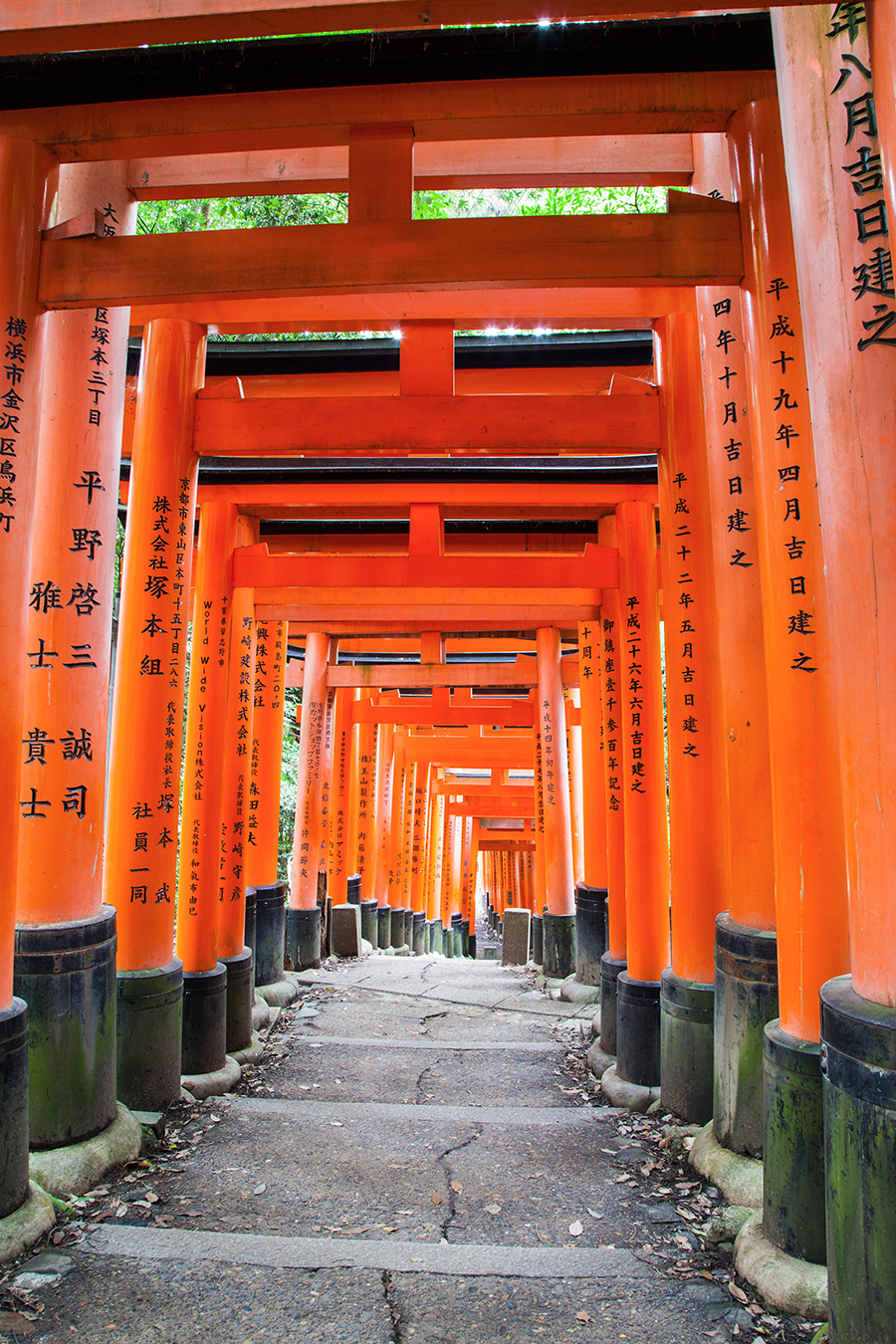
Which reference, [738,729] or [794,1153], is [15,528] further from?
[794,1153]

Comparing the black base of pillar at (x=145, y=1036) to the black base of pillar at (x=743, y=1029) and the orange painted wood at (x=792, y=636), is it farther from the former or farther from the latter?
the orange painted wood at (x=792, y=636)

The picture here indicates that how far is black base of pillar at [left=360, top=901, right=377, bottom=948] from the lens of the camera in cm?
1384

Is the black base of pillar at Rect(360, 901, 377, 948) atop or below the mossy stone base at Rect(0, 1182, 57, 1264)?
below

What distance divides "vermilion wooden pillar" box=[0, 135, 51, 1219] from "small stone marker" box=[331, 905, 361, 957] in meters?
9.24

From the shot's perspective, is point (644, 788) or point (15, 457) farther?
point (644, 788)

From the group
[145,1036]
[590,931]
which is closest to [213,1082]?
[145,1036]

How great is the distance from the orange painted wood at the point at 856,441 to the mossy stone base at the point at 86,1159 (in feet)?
9.91

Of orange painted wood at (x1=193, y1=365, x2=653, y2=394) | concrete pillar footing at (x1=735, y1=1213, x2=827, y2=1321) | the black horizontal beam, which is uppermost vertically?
orange painted wood at (x1=193, y1=365, x2=653, y2=394)

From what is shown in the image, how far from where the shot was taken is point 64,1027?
3424mm

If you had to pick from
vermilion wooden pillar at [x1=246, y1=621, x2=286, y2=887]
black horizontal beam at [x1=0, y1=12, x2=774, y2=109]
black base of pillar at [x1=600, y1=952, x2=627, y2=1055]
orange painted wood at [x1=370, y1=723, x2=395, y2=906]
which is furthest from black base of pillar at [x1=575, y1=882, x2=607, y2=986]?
orange painted wood at [x1=370, y1=723, x2=395, y2=906]

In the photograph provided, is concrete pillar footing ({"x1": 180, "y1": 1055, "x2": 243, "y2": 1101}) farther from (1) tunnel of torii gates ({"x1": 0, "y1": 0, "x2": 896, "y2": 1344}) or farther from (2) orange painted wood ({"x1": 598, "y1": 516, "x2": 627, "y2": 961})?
(2) orange painted wood ({"x1": 598, "y1": 516, "x2": 627, "y2": 961})

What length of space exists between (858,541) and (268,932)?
285 inches

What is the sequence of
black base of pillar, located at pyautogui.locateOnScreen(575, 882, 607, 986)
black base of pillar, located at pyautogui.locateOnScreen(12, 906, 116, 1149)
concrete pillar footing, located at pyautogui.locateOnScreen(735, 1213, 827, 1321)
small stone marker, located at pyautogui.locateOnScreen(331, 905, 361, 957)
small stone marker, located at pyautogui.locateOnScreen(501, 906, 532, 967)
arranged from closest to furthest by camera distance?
concrete pillar footing, located at pyautogui.locateOnScreen(735, 1213, 827, 1321)
black base of pillar, located at pyautogui.locateOnScreen(12, 906, 116, 1149)
black base of pillar, located at pyautogui.locateOnScreen(575, 882, 607, 986)
small stone marker, located at pyautogui.locateOnScreen(331, 905, 361, 957)
small stone marker, located at pyautogui.locateOnScreen(501, 906, 532, 967)

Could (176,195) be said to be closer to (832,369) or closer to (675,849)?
(832,369)
